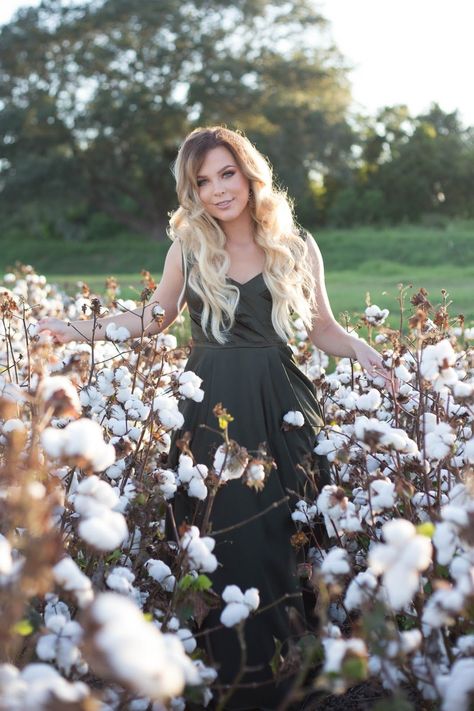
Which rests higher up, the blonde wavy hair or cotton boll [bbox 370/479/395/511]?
the blonde wavy hair

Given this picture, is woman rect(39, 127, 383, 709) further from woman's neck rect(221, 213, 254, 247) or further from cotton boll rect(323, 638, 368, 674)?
cotton boll rect(323, 638, 368, 674)

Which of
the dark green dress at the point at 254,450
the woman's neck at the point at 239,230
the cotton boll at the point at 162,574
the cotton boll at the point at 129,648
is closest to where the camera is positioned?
the cotton boll at the point at 129,648

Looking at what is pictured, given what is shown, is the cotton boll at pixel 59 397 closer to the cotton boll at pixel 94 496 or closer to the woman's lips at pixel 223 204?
the cotton boll at pixel 94 496

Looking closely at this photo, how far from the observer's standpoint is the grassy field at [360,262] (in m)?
8.99

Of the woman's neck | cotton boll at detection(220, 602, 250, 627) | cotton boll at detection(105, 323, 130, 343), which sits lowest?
cotton boll at detection(220, 602, 250, 627)

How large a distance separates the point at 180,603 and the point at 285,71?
2870cm

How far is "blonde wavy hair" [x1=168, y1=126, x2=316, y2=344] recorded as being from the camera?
288 cm

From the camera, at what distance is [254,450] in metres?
2.72

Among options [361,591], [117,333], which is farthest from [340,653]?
[117,333]

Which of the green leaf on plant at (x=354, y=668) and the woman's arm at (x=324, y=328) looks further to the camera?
the woman's arm at (x=324, y=328)

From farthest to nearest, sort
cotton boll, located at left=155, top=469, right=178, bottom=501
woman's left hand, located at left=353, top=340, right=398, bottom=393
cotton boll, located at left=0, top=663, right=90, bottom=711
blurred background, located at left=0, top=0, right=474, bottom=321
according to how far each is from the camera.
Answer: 1. blurred background, located at left=0, top=0, right=474, bottom=321
2. woman's left hand, located at left=353, top=340, right=398, bottom=393
3. cotton boll, located at left=155, top=469, right=178, bottom=501
4. cotton boll, located at left=0, top=663, right=90, bottom=711

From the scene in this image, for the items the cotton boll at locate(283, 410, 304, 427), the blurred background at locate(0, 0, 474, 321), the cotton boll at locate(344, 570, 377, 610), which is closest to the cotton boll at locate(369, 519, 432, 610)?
the cotton boll at locate(344, 570, 377, 610)

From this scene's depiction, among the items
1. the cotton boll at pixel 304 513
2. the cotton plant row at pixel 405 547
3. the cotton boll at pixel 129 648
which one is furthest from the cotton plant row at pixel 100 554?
the cotton boll at pixel 304 513

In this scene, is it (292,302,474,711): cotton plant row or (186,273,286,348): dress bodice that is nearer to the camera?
(292,302,474,711): cotton plant row
